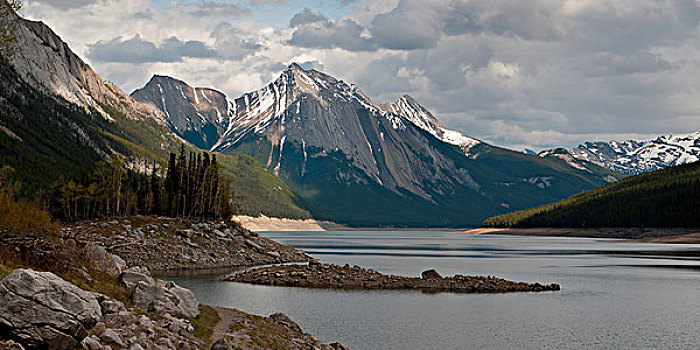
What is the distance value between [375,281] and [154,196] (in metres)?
80.3

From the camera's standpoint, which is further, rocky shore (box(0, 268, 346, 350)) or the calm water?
the calm water

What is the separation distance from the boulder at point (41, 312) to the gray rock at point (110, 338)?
744 millimetres

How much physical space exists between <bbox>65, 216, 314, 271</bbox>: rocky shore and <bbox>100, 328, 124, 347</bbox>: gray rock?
217ft

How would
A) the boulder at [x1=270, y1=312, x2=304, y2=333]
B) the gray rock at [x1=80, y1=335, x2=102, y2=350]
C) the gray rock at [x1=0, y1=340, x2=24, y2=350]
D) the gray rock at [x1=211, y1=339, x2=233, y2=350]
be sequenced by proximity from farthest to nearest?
the boulder at [x1=270, y1=312, x2=304, y2=333], the gray rock at [x1=211, y1=339, x2=233, y2=350], the gray rock at [x1=80, y1=335, x2=102, y2=350], the gray rock at [x1=0, y1=340, x2=24, y2=350]

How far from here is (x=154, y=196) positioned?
153375 millimetres

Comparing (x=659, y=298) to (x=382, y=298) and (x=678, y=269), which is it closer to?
(x=382, y=298)

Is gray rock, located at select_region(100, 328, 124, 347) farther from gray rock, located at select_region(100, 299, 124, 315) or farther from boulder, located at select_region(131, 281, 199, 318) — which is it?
boulder, located at select_region(131, 281, 199, 318)

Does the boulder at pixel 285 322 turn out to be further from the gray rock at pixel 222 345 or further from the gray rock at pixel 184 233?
the gray rock at pixel 184 233

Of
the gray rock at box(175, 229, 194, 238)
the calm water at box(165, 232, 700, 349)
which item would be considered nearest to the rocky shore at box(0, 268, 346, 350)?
the calm water at box(165, 232, 700, 349)

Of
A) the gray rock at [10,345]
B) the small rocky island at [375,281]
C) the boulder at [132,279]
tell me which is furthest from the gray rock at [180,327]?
the small rocky island at [375,281]

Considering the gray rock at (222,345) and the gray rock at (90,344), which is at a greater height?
the gray rock at (90,344)

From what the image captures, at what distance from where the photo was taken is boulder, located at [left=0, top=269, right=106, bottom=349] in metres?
26.9

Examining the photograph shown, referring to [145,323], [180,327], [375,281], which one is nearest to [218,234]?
[375,281]

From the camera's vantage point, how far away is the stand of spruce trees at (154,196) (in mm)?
134875
